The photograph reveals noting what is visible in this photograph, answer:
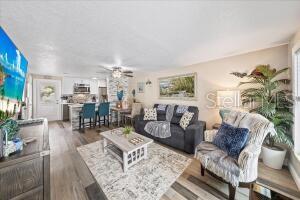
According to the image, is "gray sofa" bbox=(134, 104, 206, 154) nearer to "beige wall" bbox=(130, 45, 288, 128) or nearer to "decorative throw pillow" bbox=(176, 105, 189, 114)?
"decorative throw pillow" bbox=(176, 105, 189, 114)

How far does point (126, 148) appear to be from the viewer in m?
2.11

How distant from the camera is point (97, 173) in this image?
82.1 inches

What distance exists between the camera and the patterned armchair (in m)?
1.48

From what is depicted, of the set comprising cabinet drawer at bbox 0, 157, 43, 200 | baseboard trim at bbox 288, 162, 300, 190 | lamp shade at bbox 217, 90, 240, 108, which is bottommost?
baseboard trim at bbox 288, 162, 300, 190

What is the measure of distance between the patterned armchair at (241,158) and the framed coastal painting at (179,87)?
6.04 feet

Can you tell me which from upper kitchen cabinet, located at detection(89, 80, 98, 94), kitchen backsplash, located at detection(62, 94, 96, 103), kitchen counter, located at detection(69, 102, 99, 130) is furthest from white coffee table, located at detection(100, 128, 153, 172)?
upper kitchen cabinet, located at detection(89, 80, 98, 94)

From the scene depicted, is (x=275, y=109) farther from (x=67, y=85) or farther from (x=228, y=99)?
(x=67, y=85)

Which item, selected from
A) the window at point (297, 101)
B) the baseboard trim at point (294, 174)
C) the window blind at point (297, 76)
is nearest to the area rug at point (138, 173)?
the baseboard trim at point (294, 174)

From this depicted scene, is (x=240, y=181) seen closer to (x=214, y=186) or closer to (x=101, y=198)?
(x=214, y=186)

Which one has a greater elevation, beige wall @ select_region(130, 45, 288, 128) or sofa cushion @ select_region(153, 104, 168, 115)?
beige wall @ select_region(130, 45, 288, 128)

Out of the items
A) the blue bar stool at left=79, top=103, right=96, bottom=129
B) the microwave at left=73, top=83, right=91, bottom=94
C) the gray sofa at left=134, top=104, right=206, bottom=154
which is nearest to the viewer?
the gray sofa at left=134, top=104, right=206, bottom=154

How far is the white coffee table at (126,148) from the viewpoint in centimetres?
212

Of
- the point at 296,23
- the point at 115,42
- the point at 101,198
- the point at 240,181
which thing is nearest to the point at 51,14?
the point at 115,42

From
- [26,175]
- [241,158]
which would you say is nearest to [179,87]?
[241,158]
